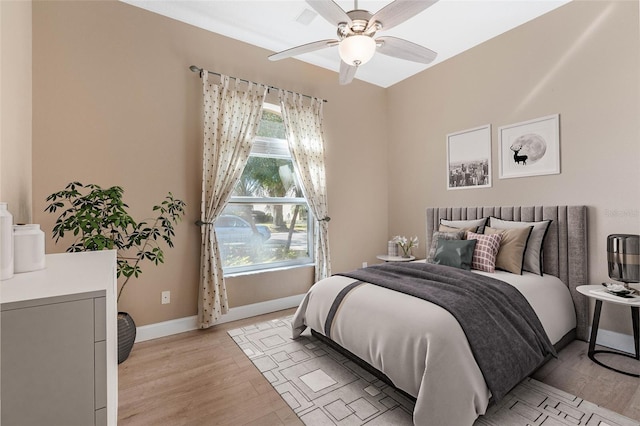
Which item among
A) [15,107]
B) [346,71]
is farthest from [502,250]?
[15,107]

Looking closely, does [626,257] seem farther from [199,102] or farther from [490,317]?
[199,102]

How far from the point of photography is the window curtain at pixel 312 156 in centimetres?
357

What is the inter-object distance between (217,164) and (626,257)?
3606mm

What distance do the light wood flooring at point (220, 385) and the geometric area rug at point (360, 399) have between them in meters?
0.10

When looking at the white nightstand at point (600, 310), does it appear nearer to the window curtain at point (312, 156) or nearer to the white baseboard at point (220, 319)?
the window curtain at point (312, 156)

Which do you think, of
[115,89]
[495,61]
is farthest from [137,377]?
[495,61]

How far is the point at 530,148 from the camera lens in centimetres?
303

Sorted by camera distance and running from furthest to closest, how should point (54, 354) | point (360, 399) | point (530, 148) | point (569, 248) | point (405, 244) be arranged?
point (405, 244)
point (530, 148)
point (569, 248)
point (360, 399)
point (54, 354)

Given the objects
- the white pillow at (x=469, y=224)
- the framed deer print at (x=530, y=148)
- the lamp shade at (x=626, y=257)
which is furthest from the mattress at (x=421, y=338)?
the framed deer print at (x=530, y=148)

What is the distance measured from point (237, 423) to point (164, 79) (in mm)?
2978

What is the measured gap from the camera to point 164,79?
2.84 m

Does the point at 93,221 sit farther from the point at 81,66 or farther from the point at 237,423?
the point at 237,423

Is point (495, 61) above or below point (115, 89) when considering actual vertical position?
above

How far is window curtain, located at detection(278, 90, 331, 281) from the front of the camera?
3.57 metres
